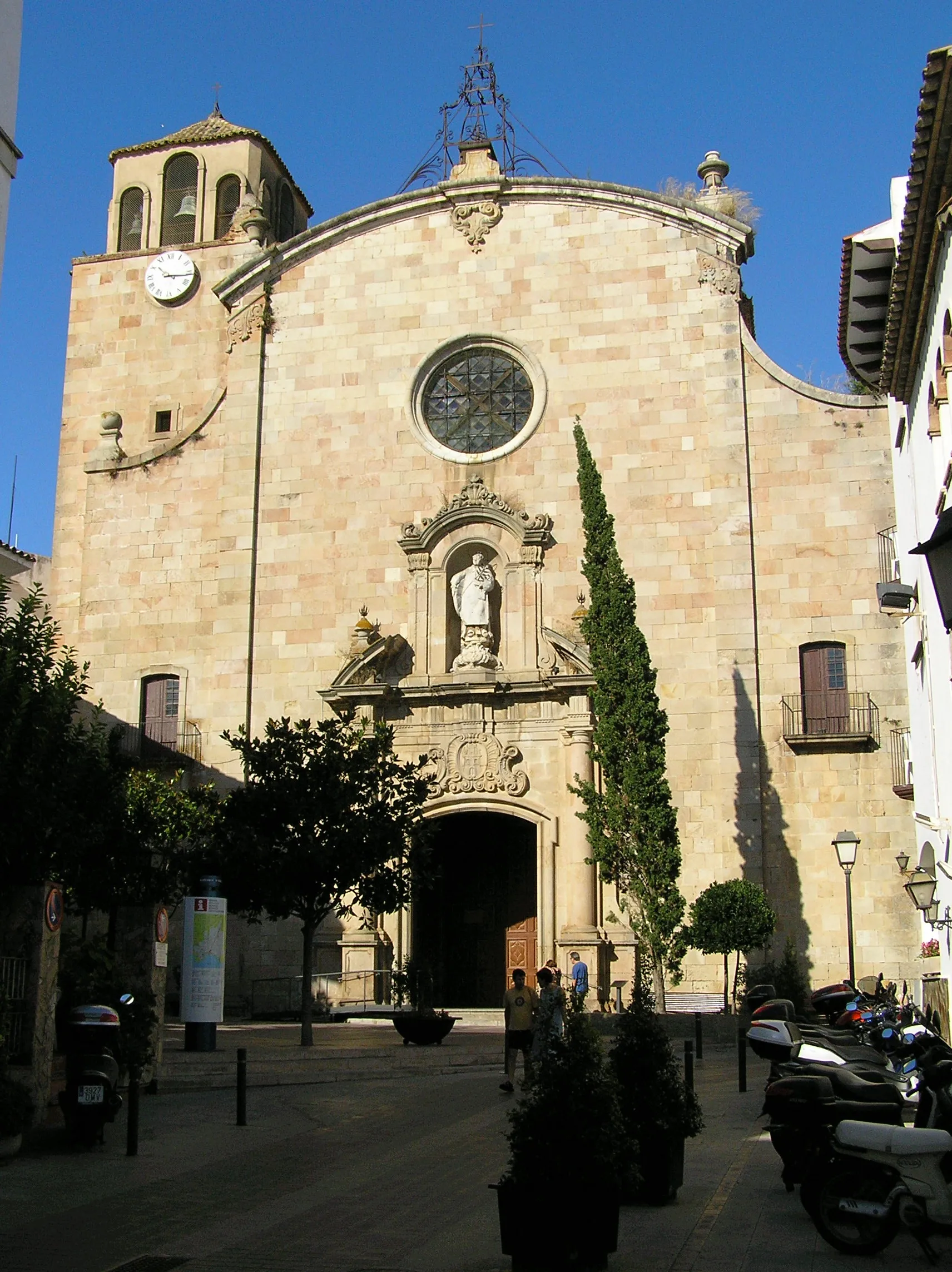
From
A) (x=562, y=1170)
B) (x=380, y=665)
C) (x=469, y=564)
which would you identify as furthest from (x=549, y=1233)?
(x=469, y=564)

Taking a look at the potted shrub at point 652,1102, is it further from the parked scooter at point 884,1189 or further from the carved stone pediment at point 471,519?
the carved stone pediment at point 471,519

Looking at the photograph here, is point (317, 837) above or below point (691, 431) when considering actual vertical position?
below

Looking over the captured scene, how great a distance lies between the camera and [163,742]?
29.0 metres

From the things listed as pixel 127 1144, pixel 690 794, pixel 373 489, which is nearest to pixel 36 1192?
pixel 127 1144

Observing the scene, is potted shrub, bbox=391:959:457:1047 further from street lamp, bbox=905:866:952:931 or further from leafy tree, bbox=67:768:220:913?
street lamp, bbox=905:866:952:931

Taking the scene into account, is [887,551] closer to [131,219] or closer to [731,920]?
[731,920]

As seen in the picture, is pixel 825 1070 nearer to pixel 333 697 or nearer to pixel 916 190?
pixel 916 190

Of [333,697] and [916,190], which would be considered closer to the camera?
[916,190]

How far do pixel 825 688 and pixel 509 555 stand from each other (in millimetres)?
6398

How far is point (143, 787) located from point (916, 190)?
53.2ft

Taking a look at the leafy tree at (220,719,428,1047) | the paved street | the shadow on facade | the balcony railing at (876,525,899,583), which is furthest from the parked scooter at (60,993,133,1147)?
the balcony railing at (876,525,899,583)

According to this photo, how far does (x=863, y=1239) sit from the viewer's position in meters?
8.54

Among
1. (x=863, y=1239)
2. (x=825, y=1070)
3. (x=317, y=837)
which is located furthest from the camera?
(x=317, y=837)

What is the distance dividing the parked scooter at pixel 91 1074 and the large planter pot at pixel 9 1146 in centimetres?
46
